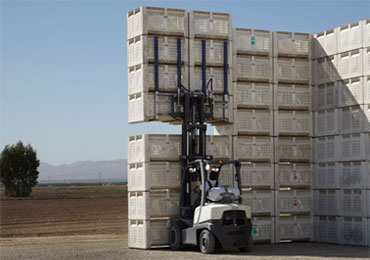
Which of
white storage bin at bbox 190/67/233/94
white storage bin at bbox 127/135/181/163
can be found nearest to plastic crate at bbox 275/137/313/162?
Result: white storage bin at bbox 190/67/233/94

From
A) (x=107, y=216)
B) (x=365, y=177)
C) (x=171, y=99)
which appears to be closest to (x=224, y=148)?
(x=171, y=99)

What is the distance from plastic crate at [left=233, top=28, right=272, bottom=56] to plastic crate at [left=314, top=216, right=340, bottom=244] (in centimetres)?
478

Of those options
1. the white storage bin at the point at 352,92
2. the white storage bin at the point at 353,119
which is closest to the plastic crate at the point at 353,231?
the white storage bin at the point at 353,119

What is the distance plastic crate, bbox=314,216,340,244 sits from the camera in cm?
1817

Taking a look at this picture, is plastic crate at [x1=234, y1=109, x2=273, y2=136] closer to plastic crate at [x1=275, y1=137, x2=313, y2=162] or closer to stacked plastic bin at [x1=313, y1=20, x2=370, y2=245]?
plastic crate at [x1=275, y1=137, x2=313, y2=162]

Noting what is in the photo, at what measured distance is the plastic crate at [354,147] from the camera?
17.5 m

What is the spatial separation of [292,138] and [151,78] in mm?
4504

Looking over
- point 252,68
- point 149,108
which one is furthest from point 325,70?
point 149,108

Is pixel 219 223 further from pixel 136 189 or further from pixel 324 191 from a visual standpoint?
pixel 324 191

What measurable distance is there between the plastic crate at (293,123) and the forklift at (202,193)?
181cm

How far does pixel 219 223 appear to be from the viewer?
15.4 meters

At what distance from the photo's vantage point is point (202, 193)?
15.8 m

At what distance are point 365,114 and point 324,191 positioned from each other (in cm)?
250

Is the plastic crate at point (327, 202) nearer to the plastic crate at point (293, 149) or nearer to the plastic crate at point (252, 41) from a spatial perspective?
the plastic crate at point (293, 149)
